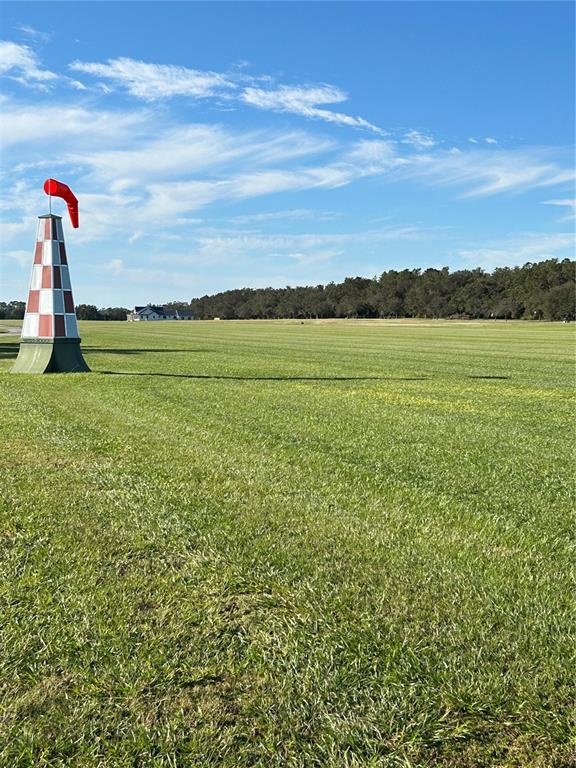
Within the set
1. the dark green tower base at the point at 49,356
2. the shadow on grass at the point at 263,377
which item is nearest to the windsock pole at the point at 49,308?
the dark green tower base at the point at 49,356

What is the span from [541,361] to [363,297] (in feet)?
411

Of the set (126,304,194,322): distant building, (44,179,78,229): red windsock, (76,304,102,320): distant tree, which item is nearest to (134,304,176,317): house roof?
(126,304,194,322): distant building

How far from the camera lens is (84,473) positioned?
18.0 ft

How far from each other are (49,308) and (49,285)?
53 cm

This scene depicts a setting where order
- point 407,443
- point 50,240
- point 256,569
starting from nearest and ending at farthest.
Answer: point 256,569 → point 407,443 → point 50,240

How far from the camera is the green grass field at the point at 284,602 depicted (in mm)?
2188

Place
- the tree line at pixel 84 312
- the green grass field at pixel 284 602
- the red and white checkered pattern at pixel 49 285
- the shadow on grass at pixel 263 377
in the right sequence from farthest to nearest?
the tree line at pixel 84 312
the shadow on grass at pixel 263 377
the red and white checkered pattern at pixel 49 285
the green grass field at pixel 284 602

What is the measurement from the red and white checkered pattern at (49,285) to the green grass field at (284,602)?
23.4 ft

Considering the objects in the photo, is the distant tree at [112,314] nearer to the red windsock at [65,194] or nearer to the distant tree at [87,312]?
the distant tree at [87,312]

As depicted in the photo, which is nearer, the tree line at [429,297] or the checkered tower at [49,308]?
the checkered tower at [49,308]

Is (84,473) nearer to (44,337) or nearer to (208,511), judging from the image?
(208,511)

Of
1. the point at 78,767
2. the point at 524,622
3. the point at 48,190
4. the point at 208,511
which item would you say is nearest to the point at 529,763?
the point at 524,622

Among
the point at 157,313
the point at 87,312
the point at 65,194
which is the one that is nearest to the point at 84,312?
the point at 87,312

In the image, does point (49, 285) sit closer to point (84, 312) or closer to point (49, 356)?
point (49, 356)
